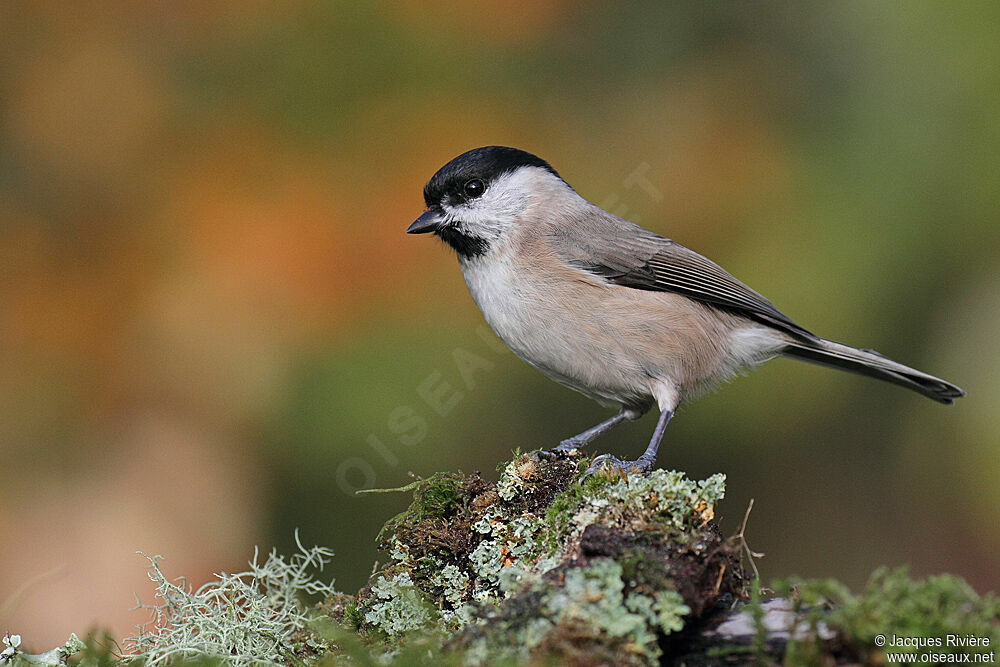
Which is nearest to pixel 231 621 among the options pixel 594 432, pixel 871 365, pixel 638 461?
pixel 638 461

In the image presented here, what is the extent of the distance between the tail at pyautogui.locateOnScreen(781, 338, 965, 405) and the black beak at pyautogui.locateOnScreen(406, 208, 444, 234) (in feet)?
4.57

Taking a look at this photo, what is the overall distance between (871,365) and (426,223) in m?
1.69

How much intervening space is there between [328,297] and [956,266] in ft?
8.33

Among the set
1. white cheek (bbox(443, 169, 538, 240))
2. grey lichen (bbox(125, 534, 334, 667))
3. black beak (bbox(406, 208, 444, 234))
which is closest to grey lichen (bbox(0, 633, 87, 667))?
grey lichen (bbox(125, 534, 334, 667))

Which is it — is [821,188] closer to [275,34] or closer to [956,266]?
[956,266]

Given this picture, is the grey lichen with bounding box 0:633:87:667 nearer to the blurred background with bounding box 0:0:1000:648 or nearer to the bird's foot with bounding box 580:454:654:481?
the bird's foot with bounding box 580:454:654:481

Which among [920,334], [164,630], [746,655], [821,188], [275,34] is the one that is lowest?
[164,630]

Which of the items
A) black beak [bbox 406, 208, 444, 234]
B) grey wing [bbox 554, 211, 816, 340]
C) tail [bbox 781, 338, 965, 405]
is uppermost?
black beak [bbox 406, 208, 444, 234]

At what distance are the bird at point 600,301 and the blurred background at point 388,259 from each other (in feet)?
1.08

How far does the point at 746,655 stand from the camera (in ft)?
4.50

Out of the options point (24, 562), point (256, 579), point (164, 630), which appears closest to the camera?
point (164, 630)

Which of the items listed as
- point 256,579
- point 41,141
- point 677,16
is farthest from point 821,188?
point 41,141

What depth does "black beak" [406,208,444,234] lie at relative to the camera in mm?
2863

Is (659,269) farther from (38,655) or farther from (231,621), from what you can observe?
(38,655)
